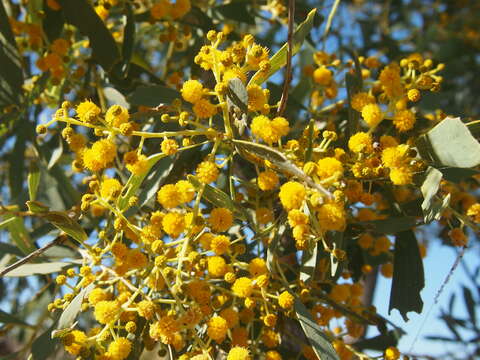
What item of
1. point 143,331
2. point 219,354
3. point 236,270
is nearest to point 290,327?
point 219,354

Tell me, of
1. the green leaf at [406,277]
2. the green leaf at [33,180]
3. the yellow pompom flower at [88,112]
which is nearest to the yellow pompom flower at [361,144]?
the green leaf at [406,277]

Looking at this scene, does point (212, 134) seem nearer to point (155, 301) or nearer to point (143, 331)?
point (155, 301)

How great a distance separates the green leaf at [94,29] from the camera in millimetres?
1725

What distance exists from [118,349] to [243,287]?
326mm

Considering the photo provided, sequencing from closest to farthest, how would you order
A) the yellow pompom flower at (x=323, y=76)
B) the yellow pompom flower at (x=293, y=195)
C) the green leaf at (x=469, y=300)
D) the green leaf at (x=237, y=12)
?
1. the yellow pompom flower at (x=293, y=195)
2. the yellow pompom flower at (x=323, y=76)
3. the green leaf at (x=237, y=12)
4. the green leaf at (x=469, y=300)

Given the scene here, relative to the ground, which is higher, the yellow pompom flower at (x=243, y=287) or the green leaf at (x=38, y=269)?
the yellow pompom flower at (x=243, y=287)

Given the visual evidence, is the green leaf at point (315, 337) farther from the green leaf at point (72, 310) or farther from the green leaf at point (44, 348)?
A: the green leaf at point (44, 348)

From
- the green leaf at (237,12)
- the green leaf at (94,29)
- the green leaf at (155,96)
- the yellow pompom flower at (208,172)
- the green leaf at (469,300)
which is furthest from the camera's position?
the green leaf at (469,300)

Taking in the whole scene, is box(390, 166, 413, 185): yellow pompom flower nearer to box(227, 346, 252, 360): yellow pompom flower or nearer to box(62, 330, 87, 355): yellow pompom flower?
box(227, 346, 252, 360): yellow pompom flower

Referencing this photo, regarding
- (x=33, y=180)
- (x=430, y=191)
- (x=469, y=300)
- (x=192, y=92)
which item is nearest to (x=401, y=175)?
(x=430, y=191)

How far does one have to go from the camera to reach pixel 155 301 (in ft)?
4.01

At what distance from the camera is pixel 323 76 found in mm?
1869

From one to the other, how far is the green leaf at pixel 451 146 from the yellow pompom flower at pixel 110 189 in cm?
77

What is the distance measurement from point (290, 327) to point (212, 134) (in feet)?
2.69
